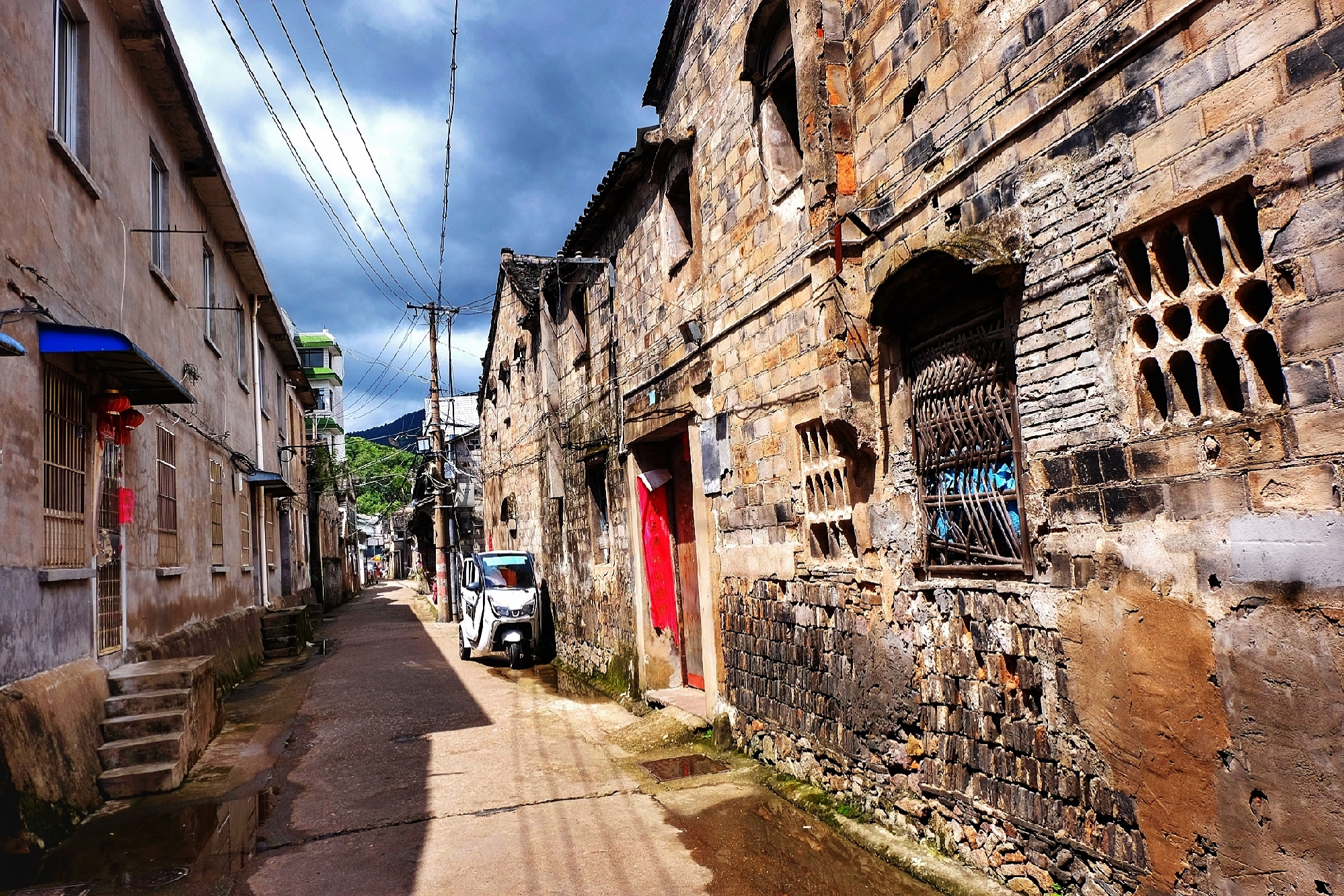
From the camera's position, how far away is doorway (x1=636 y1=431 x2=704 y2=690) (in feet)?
32.6

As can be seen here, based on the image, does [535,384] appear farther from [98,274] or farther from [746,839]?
[746,839]

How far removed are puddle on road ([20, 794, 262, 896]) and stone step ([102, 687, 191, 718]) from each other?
0.88m

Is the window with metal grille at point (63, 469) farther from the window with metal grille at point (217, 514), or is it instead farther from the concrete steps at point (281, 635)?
the concrete steps at point (281, 635)

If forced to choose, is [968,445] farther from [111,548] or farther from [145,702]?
[111,548]

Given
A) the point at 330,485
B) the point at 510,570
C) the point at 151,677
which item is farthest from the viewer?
the point at 330,485

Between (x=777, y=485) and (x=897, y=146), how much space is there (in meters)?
2.70

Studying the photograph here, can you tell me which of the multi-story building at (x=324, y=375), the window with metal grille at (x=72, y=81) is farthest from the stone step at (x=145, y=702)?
the multi-story building at (x=324, y=375)

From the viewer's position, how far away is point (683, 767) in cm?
725

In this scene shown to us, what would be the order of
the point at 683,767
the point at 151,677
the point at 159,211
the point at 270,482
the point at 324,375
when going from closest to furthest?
the point at 151,677 → the point at 683,767 → the point at 159,211 → the point at 270,482 → the point at 324,375

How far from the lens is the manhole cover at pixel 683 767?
6996 mm

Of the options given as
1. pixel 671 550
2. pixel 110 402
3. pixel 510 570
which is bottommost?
pixel 510 570

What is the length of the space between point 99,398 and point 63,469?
0.82m

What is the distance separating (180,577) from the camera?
9867 mm

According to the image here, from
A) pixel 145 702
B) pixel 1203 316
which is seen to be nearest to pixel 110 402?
pixel 145 702
